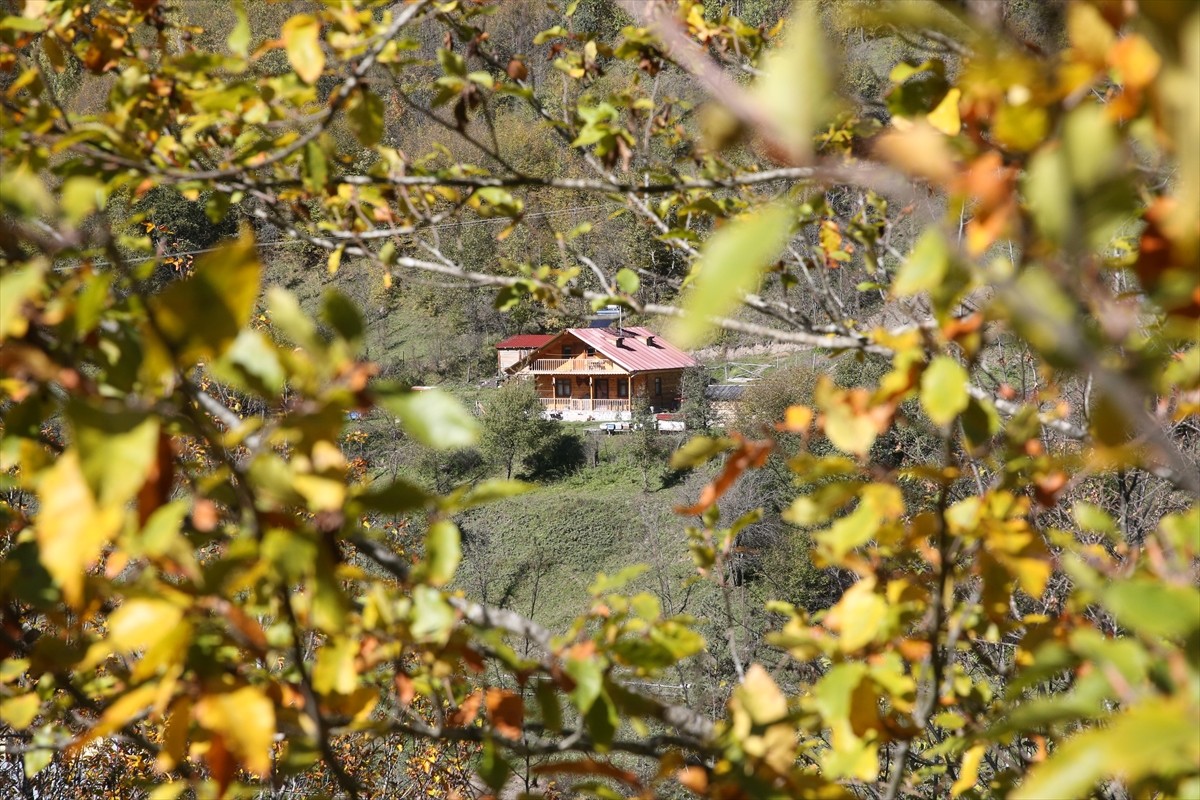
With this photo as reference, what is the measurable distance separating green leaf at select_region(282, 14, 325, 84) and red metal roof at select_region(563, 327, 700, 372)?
20.6 metres

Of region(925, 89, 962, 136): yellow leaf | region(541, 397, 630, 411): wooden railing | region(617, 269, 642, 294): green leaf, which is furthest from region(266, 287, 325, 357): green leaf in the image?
region(541, 397, 630, 411): wooden railing

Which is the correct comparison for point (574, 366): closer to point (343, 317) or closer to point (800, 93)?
point (343, 317)

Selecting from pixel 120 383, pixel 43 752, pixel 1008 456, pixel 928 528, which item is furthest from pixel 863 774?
pixel 43 752

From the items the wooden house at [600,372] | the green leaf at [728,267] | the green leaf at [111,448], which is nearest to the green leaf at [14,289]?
the green leaf at [111,448]

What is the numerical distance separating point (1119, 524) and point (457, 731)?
4.46 meters

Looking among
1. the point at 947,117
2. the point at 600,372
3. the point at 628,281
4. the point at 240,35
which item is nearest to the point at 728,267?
the point at 947,117

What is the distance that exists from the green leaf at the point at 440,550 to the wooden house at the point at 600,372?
70.2ft

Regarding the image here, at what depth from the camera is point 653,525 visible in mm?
15070

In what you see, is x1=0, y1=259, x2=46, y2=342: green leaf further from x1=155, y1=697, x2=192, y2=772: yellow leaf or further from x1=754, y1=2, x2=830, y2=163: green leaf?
x1=754, y1=2, x2=830, y2=163: green leaf

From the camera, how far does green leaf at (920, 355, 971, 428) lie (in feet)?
2.34

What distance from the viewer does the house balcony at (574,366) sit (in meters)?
23.1

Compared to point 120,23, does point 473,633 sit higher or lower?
lower

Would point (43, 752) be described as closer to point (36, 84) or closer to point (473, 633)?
point (473, 633)

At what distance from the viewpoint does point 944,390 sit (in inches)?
29.0
